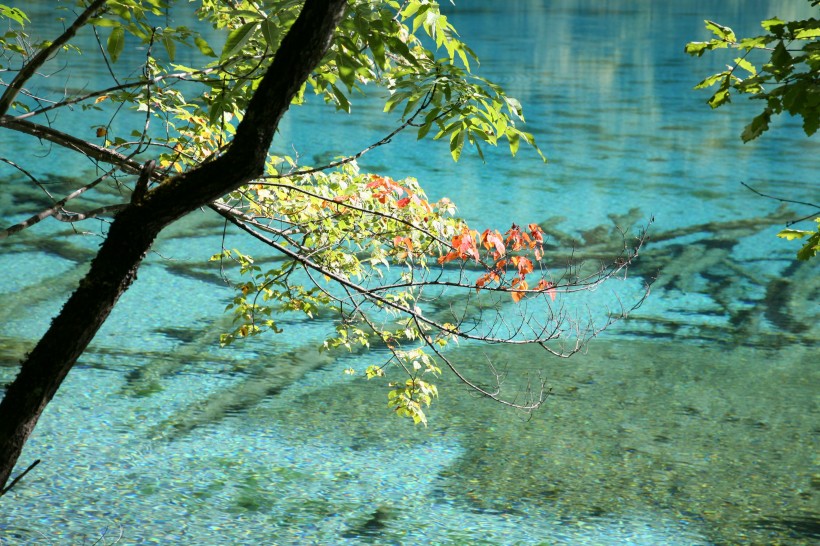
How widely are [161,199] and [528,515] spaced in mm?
2683

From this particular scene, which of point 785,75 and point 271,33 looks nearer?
point 271,33

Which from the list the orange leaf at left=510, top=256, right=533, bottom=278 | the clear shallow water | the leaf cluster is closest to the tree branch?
the leaf cluster

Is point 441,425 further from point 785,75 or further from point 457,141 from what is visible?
point 785,75

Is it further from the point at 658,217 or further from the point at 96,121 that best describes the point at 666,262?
the point at 96,121

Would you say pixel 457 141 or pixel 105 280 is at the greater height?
pixel 457 141

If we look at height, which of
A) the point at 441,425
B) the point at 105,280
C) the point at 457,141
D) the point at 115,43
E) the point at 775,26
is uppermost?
the point at 775,26

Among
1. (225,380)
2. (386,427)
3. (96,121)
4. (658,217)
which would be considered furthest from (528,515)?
(96,121)

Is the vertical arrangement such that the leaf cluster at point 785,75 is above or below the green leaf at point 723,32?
below

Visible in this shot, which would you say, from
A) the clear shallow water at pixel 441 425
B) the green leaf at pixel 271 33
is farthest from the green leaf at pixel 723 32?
the clear shallow water at pixel 441 425

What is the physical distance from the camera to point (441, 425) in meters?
4.60

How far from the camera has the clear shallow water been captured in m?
3.78

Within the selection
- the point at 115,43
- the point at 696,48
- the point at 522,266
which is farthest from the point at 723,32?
the point at 115,43

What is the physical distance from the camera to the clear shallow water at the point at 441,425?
3775 millimetres

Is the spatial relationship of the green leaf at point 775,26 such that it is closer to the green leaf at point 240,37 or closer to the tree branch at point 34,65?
the green leaf at point 240,37
